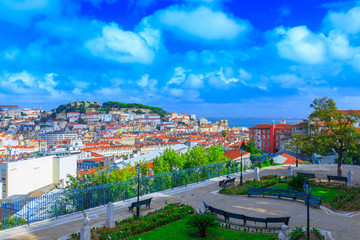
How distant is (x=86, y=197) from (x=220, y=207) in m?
6.28

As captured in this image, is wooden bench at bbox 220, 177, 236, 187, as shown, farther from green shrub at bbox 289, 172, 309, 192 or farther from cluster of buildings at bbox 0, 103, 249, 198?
cluster of buildings at bbox 0, 103, 249, 198

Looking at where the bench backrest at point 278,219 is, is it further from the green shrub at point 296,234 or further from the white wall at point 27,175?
the white wall at point 27,175

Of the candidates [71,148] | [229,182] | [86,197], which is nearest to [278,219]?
[229,182]

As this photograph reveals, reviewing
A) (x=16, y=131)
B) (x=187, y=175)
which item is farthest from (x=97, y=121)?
(x=187, y=175)

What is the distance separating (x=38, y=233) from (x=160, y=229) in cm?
442

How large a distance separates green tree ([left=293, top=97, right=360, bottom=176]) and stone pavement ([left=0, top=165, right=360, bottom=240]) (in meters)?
6.17

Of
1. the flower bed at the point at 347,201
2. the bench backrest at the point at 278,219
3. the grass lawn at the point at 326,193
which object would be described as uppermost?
the bench backrest at the point at 278,219

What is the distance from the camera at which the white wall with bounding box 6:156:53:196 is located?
4650cm

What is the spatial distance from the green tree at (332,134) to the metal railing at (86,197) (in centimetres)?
664

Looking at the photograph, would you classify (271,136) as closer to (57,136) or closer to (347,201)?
(347,201)

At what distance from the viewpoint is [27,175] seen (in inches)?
1903

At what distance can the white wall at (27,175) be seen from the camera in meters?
46.5

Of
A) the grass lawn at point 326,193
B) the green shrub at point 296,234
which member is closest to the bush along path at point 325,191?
the grass lawn at point 326,193

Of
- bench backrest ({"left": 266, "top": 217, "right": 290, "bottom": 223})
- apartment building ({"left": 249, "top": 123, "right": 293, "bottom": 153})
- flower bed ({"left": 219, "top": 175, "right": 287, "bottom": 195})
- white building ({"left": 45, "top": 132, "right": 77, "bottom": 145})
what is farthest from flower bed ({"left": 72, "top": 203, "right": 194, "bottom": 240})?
white building ({"left": 45, "top": 132, "right": 77, "bottom": 145})
